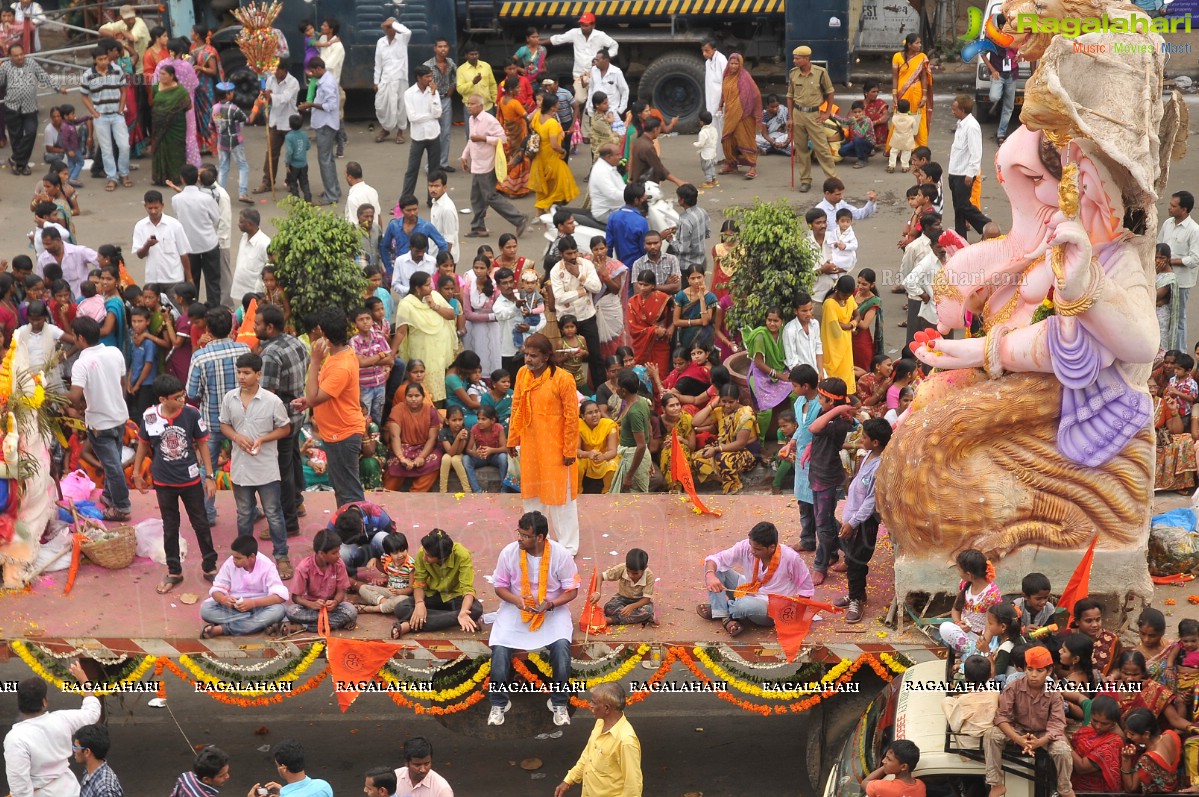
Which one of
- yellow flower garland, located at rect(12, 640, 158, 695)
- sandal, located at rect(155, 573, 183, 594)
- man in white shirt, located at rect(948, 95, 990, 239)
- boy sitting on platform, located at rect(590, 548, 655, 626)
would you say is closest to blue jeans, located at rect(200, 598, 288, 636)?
yellow flower garland, located at rect(12, 640, 158, 695)

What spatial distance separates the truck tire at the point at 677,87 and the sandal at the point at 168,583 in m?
11.4

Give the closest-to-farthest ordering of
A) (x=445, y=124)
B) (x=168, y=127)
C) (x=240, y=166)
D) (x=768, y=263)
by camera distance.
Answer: (x=768, y=263), (x=240, y=166), (x=168, y=127), (x=445, y=124)

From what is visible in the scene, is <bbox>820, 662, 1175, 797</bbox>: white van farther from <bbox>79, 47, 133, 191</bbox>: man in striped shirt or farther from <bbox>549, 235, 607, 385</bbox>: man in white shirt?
<bbox>79, 47, 133, 191</bbox>: man in striped shirt

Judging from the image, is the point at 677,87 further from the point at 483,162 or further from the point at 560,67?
the point at 483,162

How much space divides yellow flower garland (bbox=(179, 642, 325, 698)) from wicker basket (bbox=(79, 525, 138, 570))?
1065 millimetres

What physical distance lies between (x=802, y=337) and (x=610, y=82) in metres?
7.17

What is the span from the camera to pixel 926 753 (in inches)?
314

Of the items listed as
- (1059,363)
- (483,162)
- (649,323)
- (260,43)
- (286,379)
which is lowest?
(649,323)

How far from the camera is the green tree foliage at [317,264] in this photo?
41.1ft

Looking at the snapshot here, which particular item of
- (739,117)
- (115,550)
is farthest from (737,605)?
(739,117)

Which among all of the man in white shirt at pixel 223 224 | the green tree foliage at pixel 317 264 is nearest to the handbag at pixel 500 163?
the man in white shirt at pixel 223 224

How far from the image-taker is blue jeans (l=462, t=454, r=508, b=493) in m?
12.0

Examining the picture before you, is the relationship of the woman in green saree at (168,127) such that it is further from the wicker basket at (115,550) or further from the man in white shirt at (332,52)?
the wicker basket at (115,550)

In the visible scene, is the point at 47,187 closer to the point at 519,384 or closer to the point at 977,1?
the point at 519,384
